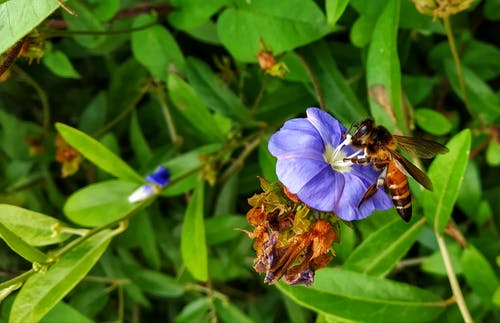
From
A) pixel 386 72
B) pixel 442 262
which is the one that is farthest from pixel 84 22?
pixel 442 262

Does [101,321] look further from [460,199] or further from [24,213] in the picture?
[460,199]

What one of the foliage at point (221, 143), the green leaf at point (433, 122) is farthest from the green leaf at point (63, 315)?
the green leaf at point (433, 122)

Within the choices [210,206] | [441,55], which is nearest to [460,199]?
[441,55]

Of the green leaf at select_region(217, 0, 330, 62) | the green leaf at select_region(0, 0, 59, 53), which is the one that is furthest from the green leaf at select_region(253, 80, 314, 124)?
the green leaf at select_region(0, 0, 59, 53)

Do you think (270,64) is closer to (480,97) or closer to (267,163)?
(267,163)

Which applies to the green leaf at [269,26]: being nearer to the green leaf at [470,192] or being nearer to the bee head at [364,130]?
the bee head at [364,130]

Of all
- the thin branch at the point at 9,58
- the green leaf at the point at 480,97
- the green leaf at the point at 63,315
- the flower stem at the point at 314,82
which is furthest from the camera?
the green leaf at the point at 480,97
